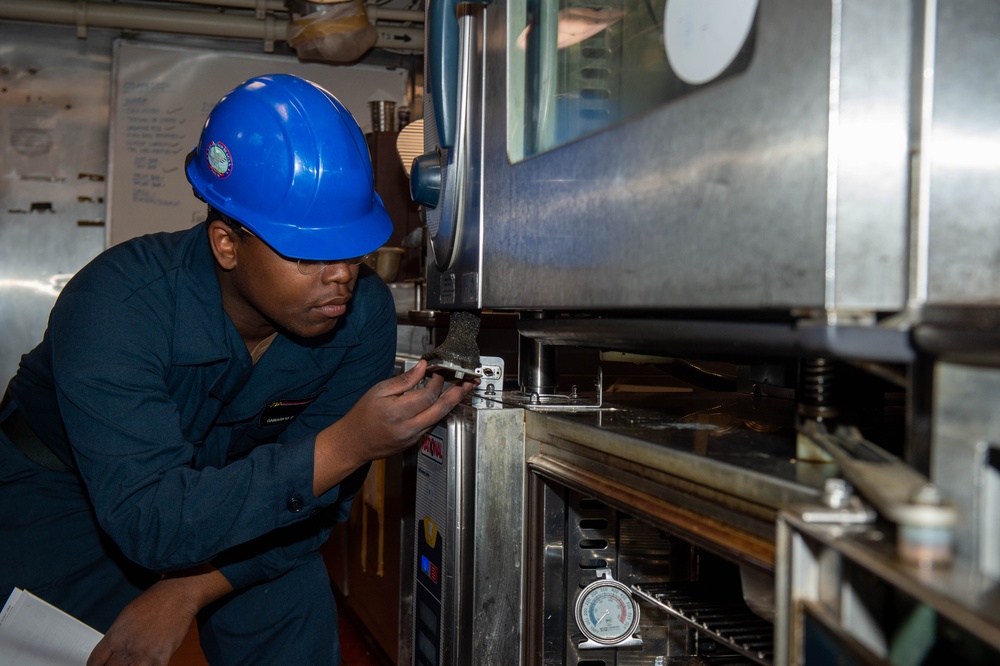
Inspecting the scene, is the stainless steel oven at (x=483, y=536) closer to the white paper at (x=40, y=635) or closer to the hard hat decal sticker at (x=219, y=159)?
the hard hat decal sticker at (x=219, y=159)

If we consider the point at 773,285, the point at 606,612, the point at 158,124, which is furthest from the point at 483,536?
the point at 158,124

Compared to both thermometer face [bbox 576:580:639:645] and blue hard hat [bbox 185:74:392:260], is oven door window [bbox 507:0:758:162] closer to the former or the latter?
blue hard hat [bbox 185:74:392:260]

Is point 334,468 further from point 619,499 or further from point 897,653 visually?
point 897,653

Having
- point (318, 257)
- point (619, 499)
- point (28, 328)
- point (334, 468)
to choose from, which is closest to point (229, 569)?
point (334, 468)

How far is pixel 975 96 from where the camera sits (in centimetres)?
51

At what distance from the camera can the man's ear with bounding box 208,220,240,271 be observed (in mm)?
1210

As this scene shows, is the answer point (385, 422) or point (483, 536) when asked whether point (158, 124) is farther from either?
point (483, 536)

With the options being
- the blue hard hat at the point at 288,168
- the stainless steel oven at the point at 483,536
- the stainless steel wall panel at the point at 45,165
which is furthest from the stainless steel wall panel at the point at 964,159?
the stainless steel wall panel at the point at 45,165

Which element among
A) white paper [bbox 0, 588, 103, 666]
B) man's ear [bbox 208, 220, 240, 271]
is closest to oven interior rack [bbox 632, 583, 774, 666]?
man's ear [bbox 208, 220, 240, 271]

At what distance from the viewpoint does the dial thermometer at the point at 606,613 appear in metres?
0.93

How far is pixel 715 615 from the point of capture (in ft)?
2.84

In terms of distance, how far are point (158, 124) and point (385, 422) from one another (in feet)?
9.30

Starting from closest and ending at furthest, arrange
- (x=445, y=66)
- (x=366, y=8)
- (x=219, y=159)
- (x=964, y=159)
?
(x=964, y=159) → (x=445, y=66) → (x=219, y=159) → (x=366, y=8)

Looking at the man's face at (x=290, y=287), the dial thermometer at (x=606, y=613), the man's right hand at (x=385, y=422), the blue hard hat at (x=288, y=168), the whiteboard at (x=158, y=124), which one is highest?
the whiteboard at (x=158, y=124)
